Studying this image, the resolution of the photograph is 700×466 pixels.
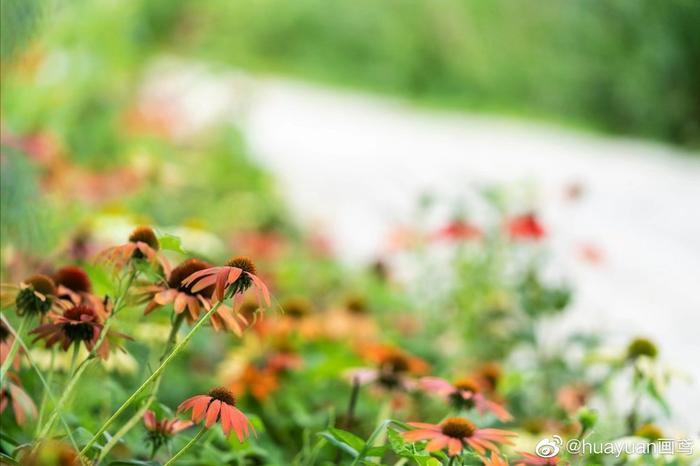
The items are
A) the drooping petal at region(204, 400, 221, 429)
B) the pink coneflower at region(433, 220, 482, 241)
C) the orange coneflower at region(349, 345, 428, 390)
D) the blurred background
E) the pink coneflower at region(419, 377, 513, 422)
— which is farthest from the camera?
the blurred background

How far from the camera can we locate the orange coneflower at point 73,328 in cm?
96

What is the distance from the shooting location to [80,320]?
95cm

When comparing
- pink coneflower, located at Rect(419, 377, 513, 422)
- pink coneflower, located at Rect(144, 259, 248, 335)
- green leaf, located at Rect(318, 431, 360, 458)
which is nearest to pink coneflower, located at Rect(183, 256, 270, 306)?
pink coneflower, located at Rect(144, 259, 248, 335)

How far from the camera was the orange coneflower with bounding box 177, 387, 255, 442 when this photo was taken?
88 cm

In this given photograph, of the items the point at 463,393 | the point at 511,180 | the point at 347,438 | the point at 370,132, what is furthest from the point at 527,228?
the point at 370,132

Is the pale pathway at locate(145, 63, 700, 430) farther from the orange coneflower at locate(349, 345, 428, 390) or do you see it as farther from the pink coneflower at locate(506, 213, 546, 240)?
the orange coneflower at locate(349, 345, 428, 390)

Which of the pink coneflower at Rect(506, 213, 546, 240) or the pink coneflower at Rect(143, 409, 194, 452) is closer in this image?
the pink coneflower at Rect(143, 409, 194, 452)

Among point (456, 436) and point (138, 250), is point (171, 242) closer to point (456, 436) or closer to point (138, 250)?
point (138, 250)

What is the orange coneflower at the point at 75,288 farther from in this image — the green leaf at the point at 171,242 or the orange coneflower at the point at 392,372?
the orange coneflower at the point at 392,372

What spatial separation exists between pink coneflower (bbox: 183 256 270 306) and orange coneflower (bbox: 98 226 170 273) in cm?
9

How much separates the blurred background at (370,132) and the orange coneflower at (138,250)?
45 cm

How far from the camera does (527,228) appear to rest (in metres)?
1.94

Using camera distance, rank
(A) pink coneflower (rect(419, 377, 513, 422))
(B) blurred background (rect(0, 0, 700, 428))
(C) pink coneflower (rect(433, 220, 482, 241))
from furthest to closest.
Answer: (B) blurred background (rect(0, 0, 700, 428)) → (C) pink coneflower (rect(433, 220, 482, 241)) → (A) pink coneflower (rect(419, 377, 513, 422))

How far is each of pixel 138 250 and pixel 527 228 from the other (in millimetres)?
1091
